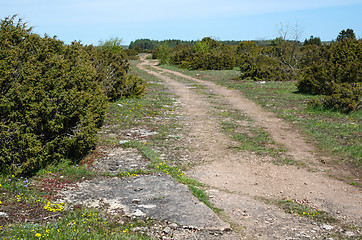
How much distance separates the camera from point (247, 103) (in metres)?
14.0

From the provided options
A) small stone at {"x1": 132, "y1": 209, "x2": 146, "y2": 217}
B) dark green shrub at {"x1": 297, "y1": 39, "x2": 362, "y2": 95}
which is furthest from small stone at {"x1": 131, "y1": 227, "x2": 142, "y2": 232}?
dark green shrub at {"x1": 297, "y1": 39, "x2": 362, "y2": 95}

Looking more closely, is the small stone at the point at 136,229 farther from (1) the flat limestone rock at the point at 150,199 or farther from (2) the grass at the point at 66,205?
(1) the flat limestone rock at the point at 150,199

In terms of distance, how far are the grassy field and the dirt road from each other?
0.44 metres

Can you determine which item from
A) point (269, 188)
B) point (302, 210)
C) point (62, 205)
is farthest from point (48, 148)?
point (302, 210)

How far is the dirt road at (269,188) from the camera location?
14.0 ft

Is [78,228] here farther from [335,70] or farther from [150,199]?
[335,70]

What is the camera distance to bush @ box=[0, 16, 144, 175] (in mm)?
5156

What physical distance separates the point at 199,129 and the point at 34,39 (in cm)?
506

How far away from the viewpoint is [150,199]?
4676mm

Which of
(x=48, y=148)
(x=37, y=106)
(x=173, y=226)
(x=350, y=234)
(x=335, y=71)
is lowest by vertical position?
(x=350, y=234)

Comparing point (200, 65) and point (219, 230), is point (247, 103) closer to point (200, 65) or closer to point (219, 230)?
point (219, 230)

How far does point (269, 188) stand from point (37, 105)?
4.24m

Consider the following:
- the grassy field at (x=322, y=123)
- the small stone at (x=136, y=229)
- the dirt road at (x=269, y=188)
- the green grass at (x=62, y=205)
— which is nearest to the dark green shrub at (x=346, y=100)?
the grassy field at (x=322, y=123)

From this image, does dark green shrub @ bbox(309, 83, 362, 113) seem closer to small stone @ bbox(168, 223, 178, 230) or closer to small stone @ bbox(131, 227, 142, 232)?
small stone @ bbox(168, 223, 178, 230)
